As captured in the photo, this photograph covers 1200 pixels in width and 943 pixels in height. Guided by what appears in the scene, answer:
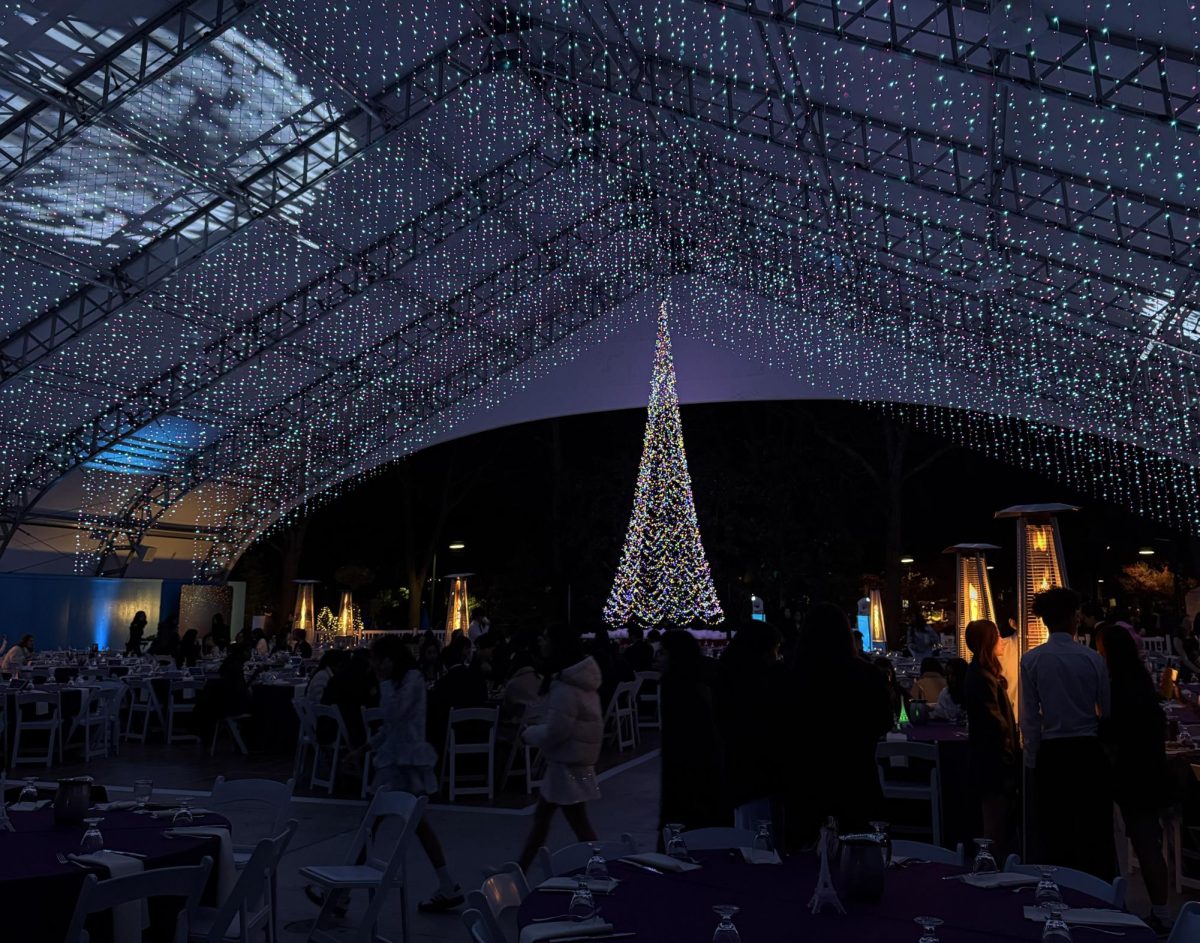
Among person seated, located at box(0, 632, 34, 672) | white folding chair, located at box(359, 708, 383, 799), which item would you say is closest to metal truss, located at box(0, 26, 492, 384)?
person seated, located at box(0, 632, 34, 672)

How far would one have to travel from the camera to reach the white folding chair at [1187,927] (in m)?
2.23

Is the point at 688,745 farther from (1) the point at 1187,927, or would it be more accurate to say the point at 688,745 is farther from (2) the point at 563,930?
(1) the point at 1187,927

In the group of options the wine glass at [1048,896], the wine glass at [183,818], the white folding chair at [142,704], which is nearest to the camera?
the wine glass at [1048,896]

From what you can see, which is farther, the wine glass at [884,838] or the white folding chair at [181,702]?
the white folding chair at [181,702]

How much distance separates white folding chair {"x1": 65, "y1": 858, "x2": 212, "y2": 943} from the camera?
2561 millimetres

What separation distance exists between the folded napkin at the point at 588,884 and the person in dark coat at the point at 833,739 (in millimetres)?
876

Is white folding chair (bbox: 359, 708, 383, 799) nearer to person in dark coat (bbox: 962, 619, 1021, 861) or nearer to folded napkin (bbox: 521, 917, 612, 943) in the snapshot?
person in dark coat (bbox: 962, 619, 1021, 861)

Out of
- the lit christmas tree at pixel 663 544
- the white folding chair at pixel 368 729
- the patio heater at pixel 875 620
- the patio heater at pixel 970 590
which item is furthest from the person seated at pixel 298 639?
the patio heater at pixel 875 620

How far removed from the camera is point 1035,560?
8.99m

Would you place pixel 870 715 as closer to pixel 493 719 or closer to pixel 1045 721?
pixel 1045 721

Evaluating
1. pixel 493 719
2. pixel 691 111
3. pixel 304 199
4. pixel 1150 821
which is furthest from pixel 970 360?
pixel 1150 821

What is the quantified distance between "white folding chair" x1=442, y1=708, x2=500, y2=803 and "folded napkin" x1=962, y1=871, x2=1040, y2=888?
212 inches

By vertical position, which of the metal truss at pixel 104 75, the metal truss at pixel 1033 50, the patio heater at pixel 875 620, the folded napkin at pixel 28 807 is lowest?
the folded napkin at pixel 28 807

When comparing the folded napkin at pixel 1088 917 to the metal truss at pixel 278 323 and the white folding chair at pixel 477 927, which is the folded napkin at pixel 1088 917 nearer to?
the white folding chair at pixel 477 927
